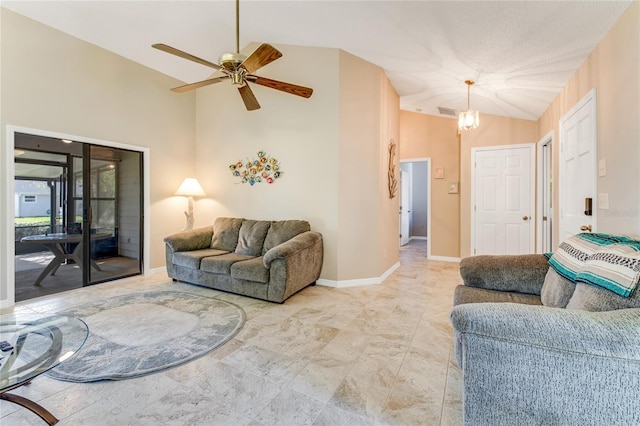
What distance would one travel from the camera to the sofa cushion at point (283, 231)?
3729 millimetres

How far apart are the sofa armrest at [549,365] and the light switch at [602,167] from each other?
6.17 feet

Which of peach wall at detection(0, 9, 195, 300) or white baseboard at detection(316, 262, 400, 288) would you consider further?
white baseboard at detection(316, 262, 400, 288)

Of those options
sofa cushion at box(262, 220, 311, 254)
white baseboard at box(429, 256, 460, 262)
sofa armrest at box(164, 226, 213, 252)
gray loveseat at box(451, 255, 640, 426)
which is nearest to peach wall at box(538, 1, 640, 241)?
gray loveseat at box(451, 255, 640, 426)

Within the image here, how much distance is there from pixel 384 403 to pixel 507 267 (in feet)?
4.32

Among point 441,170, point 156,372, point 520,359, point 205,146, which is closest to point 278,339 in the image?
point 156,372

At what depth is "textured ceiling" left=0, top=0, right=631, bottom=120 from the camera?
7.35 ft

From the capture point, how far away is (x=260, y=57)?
8.19 ft

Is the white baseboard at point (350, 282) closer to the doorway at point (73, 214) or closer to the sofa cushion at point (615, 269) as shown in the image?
the sofa cushion at point (615, 269)

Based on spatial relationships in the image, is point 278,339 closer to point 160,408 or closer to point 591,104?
point 160,408

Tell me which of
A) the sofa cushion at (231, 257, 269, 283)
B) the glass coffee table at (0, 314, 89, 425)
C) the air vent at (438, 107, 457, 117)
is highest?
the air vent at (438, 107, 457, 117)

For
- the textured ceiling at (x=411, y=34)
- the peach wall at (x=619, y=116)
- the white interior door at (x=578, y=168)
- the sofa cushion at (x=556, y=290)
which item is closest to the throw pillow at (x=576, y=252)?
the sofa cushion at (x=556, y=290)

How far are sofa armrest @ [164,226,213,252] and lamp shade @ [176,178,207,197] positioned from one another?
682mm

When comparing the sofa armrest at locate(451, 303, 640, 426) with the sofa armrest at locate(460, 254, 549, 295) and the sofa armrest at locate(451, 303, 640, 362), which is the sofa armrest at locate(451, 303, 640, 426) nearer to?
the sofa armrest at locate(451, 303, 640, 362)

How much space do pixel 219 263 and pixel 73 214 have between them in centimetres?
219
